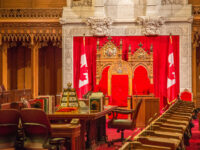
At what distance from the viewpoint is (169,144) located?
283 cm

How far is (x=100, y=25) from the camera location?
10.9m

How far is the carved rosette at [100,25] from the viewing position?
427 inches

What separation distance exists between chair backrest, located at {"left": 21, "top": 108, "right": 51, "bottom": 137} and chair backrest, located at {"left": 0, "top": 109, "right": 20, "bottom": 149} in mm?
124

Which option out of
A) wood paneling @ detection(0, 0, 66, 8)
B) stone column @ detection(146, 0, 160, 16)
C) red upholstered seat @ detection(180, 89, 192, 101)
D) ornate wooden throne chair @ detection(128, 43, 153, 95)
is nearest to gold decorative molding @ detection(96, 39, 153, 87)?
ornate wooden throne chair @ detection(128, 43, 153, 95)

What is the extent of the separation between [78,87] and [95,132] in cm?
502

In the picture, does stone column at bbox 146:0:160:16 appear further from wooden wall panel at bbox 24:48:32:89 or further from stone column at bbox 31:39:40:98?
wooden wall panel at bbox 24:48:32:89

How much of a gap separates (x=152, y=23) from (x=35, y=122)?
309 inches

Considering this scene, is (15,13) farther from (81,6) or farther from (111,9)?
(111,9)

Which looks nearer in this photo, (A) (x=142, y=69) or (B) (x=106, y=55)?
(A) (x=142, y=69)

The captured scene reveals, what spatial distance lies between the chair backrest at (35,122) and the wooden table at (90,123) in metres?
1.01

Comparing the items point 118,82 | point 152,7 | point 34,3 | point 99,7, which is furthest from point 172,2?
point 34,3

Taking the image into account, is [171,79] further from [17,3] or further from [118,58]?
[17,3]

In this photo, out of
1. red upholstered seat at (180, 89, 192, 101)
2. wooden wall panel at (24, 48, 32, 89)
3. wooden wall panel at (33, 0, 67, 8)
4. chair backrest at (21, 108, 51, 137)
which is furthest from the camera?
wooden wall panel at (24, 48, 32, 89)

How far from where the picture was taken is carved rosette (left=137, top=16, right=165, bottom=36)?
10.7 metres
